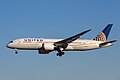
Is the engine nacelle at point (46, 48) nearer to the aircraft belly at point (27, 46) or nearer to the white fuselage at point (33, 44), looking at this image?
the white fuselage at point (33, 44)

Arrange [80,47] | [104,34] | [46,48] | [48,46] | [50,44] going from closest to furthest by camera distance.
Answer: [46,48] < [48,46] < [50,44] < [80,47] < [104,34]

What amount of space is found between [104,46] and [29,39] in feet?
67.1

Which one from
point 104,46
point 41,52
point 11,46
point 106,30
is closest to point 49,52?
point 41,52

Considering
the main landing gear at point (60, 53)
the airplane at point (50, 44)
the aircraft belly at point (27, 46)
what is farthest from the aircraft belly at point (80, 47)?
the aircraft belly at point (27, 46)

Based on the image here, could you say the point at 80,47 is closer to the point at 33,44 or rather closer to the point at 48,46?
the point at 48,46

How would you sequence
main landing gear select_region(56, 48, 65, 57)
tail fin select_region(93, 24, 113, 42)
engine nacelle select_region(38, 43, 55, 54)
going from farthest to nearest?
tail fin select_region(93, 24, 113, 42) < main landing gear select_region(56, 48, 65, 57) < engine nacelle select_region(38, 43, 55, 54)

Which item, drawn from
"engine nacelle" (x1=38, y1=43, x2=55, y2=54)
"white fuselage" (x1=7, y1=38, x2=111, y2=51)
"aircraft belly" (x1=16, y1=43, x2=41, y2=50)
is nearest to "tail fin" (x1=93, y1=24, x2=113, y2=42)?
"white fuselage" (x1=7, y1=38, x2=111, y2=51)

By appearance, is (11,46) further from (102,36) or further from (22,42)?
(102,36)

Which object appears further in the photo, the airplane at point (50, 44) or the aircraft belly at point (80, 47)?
the aircraft belly at point (80, 47)

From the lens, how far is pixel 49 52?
308 ft

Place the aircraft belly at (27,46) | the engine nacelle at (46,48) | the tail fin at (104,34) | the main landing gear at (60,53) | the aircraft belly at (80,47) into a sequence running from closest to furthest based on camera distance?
the aircraft belly at (27,46) → the engine nacelle at (46,48) → the main landing gear at (60,53) → the aircraft belly at (80,47) → the tail fin at (104,34)

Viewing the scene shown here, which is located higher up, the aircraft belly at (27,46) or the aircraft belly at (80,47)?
the aircraft belly at (27,46)

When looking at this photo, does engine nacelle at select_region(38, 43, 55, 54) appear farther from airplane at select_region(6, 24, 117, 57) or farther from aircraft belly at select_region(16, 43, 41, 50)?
aircraft belly at select_region(16, 43, 41, 50)

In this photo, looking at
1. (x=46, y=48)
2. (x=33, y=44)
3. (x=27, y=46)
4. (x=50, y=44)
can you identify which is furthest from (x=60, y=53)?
(x=27, y=46)
